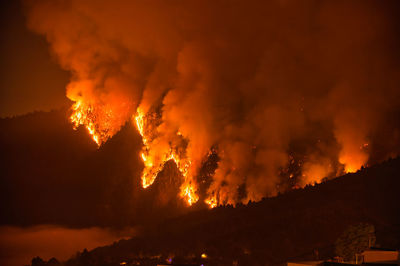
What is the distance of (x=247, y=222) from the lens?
55.3 metres

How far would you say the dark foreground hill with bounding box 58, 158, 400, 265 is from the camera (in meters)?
47.6

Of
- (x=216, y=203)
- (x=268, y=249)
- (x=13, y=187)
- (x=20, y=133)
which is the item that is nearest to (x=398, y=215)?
(x=268, y=249)

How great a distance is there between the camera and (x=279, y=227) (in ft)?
172

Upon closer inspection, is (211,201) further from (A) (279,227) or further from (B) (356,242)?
(B) (356,242)

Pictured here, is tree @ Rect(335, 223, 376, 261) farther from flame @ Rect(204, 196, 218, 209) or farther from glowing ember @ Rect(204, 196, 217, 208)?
glowing ember @ Rect(204, 196, 217, 208)

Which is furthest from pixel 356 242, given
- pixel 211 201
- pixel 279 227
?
pixel 211 201

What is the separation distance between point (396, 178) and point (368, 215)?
6949mm

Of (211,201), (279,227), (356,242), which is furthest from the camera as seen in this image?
(211,201)

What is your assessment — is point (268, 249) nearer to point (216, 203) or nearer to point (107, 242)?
point (216, 203)

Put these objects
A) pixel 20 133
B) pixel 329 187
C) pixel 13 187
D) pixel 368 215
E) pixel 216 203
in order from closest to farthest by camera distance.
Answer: pixel 368 215 < pixel 329 187 < pixel 216 203 < pixel 13 187 < pixel 20 133

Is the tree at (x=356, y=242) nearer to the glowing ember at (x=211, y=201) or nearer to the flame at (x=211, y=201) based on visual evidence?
the flame at (x=211, y=201)

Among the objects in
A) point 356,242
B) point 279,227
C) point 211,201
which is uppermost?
point 211,201

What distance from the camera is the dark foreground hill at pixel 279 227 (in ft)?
156

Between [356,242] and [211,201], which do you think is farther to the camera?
[211,201]
